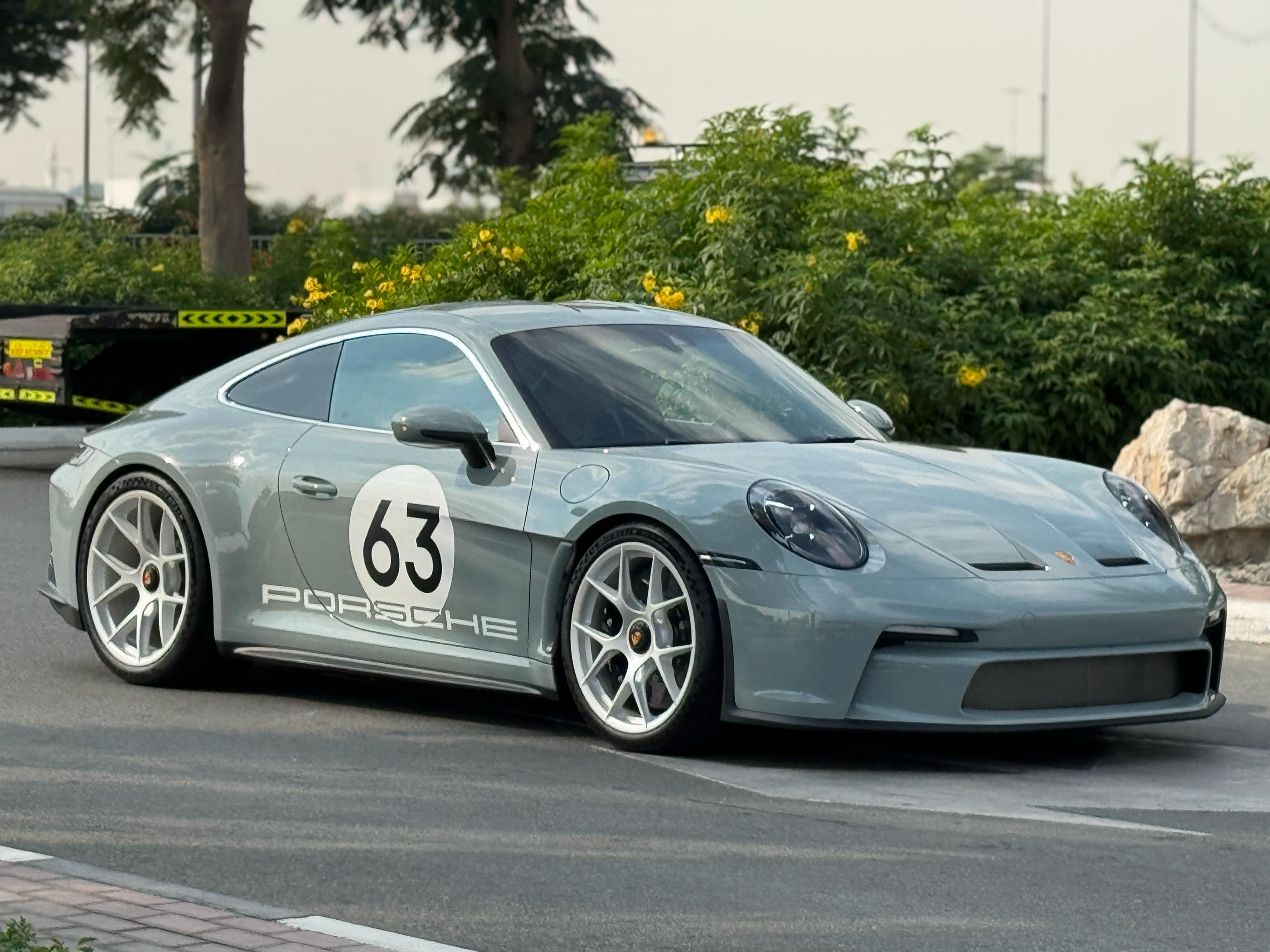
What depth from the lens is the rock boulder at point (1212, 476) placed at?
11594 mm

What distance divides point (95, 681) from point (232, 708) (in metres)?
0.78

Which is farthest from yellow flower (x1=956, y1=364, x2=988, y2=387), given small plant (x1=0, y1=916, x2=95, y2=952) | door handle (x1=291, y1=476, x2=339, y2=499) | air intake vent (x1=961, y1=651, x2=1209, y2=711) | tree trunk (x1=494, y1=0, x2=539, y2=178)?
tree trunk (x1=494, y1=0, x2=539, y2=178)

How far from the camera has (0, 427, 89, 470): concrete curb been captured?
60.9ft

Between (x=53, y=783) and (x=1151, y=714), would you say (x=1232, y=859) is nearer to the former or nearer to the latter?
(x=1151, y=714)

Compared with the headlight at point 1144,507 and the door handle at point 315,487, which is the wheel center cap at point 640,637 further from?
the headlight at point 1144,507

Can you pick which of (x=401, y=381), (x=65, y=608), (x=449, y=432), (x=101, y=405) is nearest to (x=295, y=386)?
(x=401, y=381)

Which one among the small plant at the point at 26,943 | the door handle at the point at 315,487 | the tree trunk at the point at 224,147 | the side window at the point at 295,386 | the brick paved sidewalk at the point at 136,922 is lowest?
the brick paved sidewalk at the point at 136,922

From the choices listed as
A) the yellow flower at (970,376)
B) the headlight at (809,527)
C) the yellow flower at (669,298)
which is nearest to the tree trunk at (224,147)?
the yellow flower at (669,298)

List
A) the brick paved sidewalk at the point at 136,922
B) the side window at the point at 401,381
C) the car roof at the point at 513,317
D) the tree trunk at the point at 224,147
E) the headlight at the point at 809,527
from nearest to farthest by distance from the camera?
the brick paved sidewalk at the point at 136,922 < the headlight at the point at 809,527 < the side window at the point at 401,381 < the car roof at the point at 513,317 < the tree trunk at the point at 224,147

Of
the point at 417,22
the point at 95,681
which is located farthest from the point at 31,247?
the point at 95,681

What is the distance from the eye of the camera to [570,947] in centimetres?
450

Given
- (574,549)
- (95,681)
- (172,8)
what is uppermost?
(172,8)

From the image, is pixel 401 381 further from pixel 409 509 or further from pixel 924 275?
pixel 924 275

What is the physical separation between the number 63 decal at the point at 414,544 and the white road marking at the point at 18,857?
214 cm
